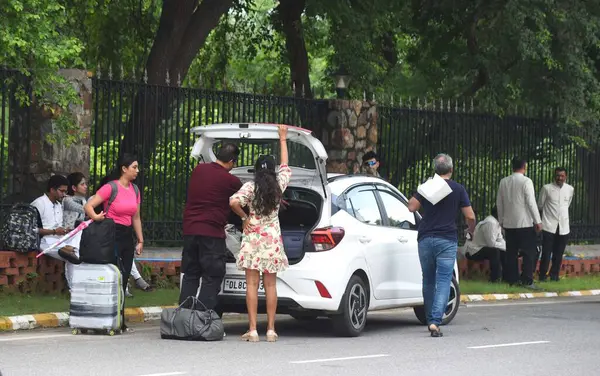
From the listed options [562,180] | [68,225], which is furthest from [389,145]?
[68,225]

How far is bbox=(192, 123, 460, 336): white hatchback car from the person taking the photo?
13672mm

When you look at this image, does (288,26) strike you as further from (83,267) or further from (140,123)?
(83,267)

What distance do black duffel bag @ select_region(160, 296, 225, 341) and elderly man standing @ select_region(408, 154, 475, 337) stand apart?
2.41 meters

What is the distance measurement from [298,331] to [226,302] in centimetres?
126

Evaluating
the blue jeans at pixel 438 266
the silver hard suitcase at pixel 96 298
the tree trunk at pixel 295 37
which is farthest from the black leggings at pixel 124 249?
the tree trunk at pixel 295 37

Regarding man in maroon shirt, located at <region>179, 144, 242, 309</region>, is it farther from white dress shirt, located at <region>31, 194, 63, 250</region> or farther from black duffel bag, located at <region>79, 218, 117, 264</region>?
white dress shirt, located at <region>31, 194, 63, 250</region>

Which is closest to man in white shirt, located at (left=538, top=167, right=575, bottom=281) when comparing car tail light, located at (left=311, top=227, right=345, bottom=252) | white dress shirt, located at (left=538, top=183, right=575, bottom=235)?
white dress shirt, located at (left=538, top=183, right=575, bottom=235)

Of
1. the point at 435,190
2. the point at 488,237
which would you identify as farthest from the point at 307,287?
the point at 488,237

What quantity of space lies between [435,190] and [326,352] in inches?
108

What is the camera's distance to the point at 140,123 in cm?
1858

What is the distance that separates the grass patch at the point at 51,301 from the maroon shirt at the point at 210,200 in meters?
2.27

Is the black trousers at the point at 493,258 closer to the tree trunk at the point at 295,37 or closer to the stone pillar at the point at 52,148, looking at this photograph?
the stone pillar at the point at 52,148

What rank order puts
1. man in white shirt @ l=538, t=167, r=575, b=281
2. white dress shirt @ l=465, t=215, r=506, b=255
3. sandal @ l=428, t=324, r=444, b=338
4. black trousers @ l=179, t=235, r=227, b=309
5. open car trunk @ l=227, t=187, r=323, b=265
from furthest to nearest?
man in white shirt @ l=538, t=167, r=575, b=281
white dress shirt @ l=465, t=215, r=506, b=255
sandal @ l=428, t=324, r=444, b=338
open car trunk @ l=227, t=187, r=323, b=265
black trousers @ l=179, t=235, r=227, b=309

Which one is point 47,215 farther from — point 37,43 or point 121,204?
point 37,43
